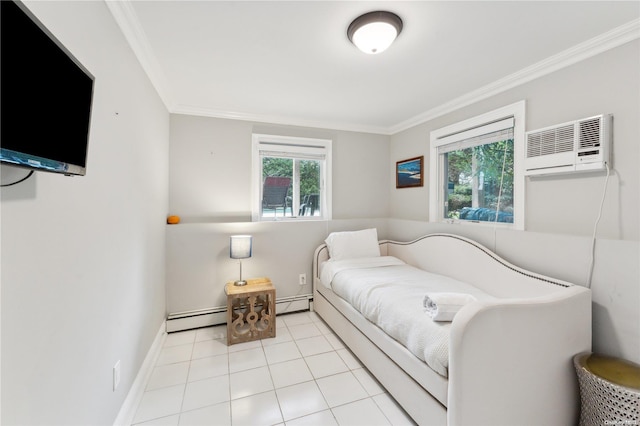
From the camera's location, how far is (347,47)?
6.21 feet

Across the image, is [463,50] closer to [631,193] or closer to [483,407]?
[631,193]

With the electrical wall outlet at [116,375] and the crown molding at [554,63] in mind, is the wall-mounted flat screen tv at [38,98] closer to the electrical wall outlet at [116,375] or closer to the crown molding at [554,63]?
the electrical wall outlet at [116,375]

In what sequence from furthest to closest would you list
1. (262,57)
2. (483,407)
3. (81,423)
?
1. (262,57)
2. (483,407)
3. (81,423)

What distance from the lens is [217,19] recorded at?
5.31 ft

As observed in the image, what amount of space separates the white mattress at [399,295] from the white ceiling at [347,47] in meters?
1.81

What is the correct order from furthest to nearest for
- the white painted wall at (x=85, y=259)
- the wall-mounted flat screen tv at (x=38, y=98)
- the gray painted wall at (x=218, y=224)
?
the gray painted wall at (x=218, y=224), the white painted wall at (x=85, y=259), the wall-mounted flat screen tv at (x=38, y=98)

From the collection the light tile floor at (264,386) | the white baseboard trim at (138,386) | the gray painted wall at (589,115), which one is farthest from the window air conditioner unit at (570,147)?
the white baseboard trim at (138,386)

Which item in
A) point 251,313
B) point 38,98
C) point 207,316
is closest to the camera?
point 38,98

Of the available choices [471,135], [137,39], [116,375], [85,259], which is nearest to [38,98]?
[85,259]

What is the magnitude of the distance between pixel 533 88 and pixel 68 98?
2965 millimetres

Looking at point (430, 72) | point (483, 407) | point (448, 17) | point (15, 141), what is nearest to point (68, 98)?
point (15, 141)

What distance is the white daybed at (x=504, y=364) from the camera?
4.27 ft

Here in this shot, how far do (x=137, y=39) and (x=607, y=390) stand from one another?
3321 millimetres

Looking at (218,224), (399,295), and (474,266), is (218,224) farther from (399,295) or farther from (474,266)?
(474,266)
